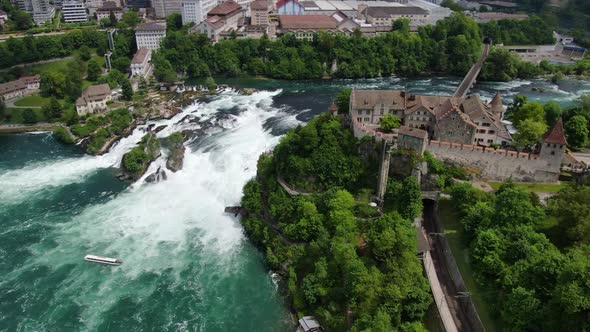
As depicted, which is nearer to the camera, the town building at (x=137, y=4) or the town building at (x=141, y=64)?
the town building at (x=141, y=64)

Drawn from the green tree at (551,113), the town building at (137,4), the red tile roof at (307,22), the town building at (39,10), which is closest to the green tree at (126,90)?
the red tile roof at (307,22)

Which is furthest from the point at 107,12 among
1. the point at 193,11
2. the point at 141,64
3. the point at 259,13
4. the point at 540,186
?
the point at 540,186

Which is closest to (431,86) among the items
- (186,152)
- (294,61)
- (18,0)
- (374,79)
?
(374,79)

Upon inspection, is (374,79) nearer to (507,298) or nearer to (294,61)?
(294,61)

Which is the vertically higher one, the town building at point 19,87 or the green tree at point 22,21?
the green tree at point 22,21

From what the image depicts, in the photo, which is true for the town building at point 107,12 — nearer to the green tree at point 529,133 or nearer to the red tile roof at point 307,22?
the red tile roof at point 307,22
